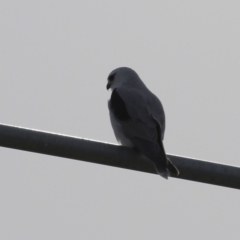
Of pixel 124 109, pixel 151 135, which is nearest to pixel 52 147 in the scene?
pixel 151 135

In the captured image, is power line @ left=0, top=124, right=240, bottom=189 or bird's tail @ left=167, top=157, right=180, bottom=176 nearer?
power line @ left=0, top=124, right=240, bottom=189

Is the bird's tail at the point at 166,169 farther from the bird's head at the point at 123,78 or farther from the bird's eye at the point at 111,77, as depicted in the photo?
the bird's eye at the point at 111,77

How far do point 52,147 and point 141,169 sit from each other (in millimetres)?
752

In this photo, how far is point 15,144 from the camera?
12.6 ft

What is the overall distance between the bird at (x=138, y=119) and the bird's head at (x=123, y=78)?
79 millimetres

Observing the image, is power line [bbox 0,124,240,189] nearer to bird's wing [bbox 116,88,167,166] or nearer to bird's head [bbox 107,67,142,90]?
bird's wing [bbox 116,88,167,166]

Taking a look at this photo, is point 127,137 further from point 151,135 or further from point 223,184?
point 223,184

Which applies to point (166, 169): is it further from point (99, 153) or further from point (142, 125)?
point (142, 125)

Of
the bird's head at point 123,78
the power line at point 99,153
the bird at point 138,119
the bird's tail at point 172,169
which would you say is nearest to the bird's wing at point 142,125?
the bird at point 138,119

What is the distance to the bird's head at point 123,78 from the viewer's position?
293 inches

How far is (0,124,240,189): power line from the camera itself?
3.85 metres

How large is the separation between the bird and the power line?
33.2 inches

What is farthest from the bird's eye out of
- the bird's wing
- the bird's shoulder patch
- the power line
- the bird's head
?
the power line

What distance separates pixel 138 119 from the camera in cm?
618
